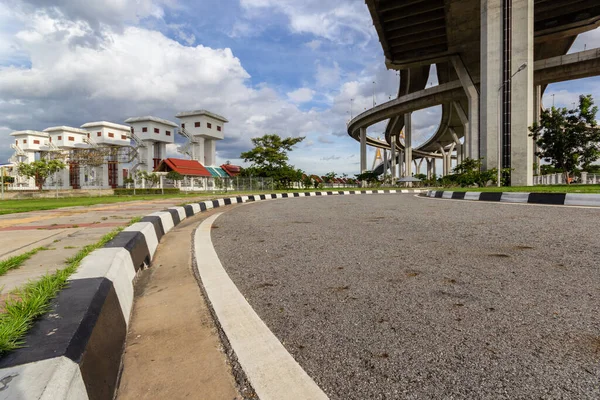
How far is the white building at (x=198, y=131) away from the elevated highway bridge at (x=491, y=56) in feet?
90.0

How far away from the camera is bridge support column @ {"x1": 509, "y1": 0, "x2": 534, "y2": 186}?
2275 centimetres

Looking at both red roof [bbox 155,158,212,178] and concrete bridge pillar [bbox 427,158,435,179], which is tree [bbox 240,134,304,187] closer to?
red roof [bbox 155,158,212,178]

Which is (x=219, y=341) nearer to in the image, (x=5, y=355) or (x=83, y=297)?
(x=83, y=297)

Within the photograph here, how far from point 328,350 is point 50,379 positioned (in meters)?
1.06

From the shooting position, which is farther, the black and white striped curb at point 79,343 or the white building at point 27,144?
the white building at point 27,144

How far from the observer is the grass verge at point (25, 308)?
1158mm

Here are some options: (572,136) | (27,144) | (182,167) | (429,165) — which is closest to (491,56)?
(572,136)

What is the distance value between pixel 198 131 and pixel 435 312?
5571cm

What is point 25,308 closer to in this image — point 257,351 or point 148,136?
point 257,351

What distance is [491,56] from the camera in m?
23.7

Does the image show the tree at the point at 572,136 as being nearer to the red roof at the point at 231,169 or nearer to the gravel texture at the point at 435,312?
the gravel texture at the point at 435,312

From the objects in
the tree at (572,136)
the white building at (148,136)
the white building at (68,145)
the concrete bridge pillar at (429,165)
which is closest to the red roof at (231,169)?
the white building at (148,136)

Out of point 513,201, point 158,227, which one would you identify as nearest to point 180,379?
point 158,227

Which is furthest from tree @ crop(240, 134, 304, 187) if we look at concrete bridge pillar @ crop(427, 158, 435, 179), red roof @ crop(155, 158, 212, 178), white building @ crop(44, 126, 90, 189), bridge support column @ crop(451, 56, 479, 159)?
concrete bridge pillar @ crop(427, 158, 435, 179)
